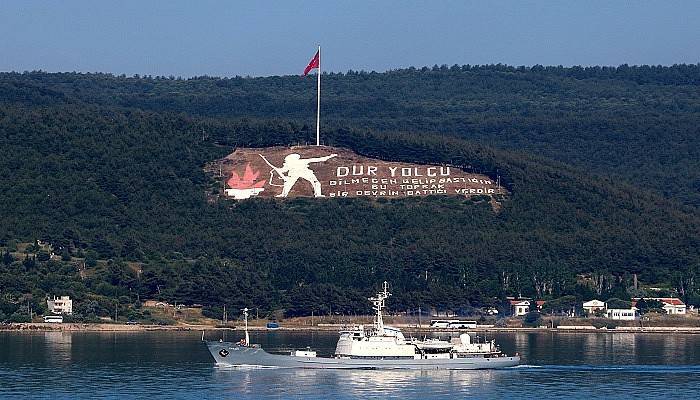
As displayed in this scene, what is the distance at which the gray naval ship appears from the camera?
157500mm

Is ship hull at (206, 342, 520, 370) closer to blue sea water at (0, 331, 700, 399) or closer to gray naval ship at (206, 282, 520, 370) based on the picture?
gray naval ship at (206, 282, 520, 370)

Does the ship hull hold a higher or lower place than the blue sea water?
higher

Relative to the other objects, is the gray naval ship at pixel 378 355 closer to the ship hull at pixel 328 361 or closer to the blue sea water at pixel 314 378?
the ship hull at pixel 328 361

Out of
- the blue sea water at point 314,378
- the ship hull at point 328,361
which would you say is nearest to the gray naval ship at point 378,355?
the ship hull at point 328,361

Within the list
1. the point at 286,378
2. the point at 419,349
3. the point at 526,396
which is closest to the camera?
the point at 526,396

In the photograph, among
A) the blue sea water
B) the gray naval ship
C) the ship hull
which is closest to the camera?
the blue sea water

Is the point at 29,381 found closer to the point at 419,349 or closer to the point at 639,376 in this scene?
the point at 419,349

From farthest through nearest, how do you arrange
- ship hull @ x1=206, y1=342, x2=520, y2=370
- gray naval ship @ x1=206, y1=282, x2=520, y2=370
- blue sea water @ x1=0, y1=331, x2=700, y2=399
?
gray naval ship @ x1=206, y1=282, x2=520, y2=370, ship hull @ x1=206, y1=342, x2=520, y2=370, blue sea water @ x1=0, y1=331, x2=700, y2=399

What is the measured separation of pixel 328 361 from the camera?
157 m

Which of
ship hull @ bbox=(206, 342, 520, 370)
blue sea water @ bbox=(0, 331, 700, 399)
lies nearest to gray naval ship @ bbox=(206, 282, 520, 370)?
ship hull @ bbox=(206, 342, 520, 370)

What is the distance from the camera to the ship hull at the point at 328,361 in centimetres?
15738

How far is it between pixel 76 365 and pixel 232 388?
26132mm

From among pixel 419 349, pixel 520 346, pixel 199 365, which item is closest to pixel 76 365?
pixel 199 365

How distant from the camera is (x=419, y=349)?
16062cm
